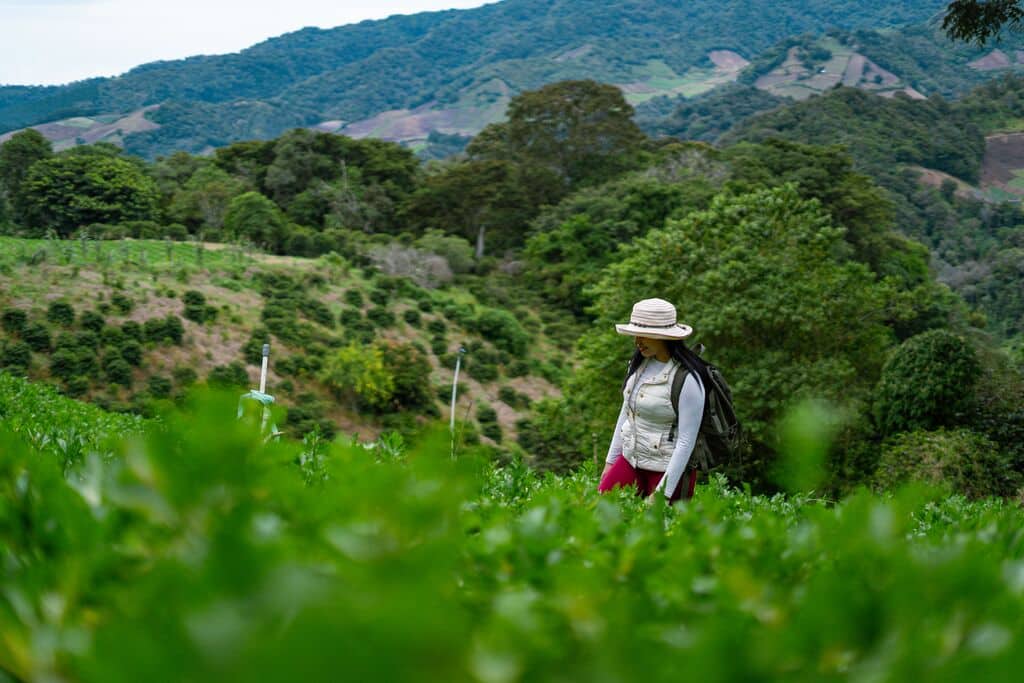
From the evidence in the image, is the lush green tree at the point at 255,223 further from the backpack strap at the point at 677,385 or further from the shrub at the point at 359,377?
the backpack strap at the point at 677,385

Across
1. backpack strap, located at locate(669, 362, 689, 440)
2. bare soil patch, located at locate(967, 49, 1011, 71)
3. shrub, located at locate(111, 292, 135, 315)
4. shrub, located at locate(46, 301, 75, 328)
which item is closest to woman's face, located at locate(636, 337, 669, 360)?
backpack strap, located at locate(669, 362, 689, 440)

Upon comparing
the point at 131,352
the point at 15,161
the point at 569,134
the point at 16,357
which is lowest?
the point at 131,352

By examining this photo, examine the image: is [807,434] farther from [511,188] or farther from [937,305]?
[511,188]

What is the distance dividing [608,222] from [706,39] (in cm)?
16240

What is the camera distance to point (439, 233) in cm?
4800

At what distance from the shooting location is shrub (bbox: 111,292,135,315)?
29.4 metres

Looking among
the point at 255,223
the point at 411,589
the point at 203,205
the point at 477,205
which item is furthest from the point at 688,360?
the point at 477,205

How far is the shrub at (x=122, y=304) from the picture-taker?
2936cm

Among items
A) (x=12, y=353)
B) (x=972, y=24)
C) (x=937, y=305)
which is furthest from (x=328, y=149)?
(x=972, y=24)

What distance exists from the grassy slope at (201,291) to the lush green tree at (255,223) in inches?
250

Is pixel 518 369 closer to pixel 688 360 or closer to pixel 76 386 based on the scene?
pixel 76 386

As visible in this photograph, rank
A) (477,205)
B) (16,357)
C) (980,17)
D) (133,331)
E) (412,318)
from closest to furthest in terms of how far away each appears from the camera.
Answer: (980,17), (16,357), (133,331), (412,318), (477,205)

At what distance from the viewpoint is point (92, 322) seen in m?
28.0

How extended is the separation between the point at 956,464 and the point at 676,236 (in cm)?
788
